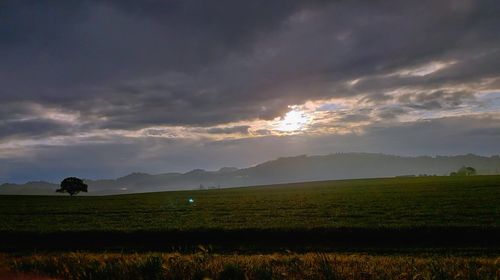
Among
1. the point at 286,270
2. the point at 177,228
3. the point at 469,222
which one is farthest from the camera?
the point at 177,228

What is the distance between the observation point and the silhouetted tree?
107500mm

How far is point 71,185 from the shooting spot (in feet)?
355

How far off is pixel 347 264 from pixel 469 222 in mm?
21781

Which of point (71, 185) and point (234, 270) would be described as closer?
point (234, 270)

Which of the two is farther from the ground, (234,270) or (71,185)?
(71,185)

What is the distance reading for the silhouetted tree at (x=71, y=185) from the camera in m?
108

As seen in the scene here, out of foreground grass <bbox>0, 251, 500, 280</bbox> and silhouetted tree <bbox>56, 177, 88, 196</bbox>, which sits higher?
silhouetted tree <bbox>56, 177, 88, 196</bbox>

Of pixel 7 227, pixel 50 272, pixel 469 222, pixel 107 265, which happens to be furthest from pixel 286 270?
pixel 7 227

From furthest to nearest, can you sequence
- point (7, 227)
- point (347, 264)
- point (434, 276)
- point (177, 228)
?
1. point (7, 227)
2. point (177, 228)
3. point (347, 264)
4. point (434, 276)

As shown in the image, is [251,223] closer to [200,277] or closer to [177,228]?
[177,228]

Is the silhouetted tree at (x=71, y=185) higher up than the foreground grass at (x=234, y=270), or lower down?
higher up

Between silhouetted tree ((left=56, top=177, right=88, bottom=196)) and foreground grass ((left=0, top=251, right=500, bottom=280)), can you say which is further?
silhouetted tree ((left=56, top=177, right=88, bottom=196))

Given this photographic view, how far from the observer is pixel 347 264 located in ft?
33.4

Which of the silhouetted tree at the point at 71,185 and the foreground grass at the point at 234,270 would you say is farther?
the silhouetted tree at the point at 71,185
